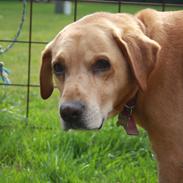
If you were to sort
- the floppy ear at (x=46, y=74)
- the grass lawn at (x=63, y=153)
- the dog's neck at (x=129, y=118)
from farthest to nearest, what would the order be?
the grass lawn at (x=63, y=153) < the floppy ear at (x=46, y=74) < the dog's neck at (x=129, y=118)

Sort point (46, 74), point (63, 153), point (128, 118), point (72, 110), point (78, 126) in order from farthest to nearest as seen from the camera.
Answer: point (63, 153) < point (46, 74) < point (128, 118) < point (78, 126) < point (72, 110)

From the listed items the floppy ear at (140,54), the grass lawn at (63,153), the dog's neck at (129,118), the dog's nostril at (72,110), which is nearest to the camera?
the dog's nostril at (72,110)

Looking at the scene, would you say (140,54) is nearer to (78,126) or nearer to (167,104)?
(167,104)

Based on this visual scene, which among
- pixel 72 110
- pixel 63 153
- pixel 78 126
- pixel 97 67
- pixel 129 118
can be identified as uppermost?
pixel 97 67

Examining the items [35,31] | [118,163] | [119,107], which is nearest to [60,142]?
[118,163]

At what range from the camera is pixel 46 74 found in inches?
138

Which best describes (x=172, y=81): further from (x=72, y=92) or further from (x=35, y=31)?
(x=35, y=31)

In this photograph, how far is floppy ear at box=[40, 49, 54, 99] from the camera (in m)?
3.40

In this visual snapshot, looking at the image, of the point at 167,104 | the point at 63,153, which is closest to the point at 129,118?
the point at 167,104

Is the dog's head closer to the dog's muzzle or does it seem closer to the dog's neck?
the dog's muzzle

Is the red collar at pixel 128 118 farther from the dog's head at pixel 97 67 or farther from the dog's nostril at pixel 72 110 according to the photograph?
the dog's nostril at pixel 72 110

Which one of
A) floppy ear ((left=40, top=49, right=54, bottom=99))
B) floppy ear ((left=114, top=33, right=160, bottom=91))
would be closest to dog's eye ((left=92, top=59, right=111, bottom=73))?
floppy ear ((left=114, top=33, right=160, bottom=91))

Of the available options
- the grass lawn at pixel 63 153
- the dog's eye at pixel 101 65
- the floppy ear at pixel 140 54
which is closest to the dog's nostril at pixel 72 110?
the dog's eye at pixel 101 65

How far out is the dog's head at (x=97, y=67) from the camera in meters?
2.97
